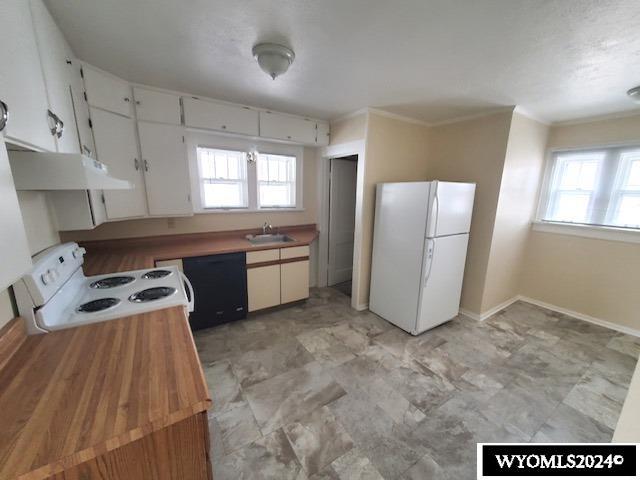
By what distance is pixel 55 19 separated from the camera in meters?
1.34

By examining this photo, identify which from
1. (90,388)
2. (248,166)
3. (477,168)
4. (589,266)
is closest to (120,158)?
(248,166)

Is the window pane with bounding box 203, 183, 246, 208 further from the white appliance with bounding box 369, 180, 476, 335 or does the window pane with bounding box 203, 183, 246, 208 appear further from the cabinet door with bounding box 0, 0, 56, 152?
the cabinet door with bounding box 0, 0, 56, 152

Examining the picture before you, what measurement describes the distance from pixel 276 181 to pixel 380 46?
7.04 feet

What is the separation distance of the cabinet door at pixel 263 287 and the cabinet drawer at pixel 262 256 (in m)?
0.10

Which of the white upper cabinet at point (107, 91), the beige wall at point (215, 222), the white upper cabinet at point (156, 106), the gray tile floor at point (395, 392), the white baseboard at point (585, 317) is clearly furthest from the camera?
the white baseboard at point (585, 317)

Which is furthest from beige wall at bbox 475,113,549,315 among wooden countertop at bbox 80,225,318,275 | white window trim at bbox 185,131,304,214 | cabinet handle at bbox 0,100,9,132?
cabinet handle at bbox 0,100,9,132

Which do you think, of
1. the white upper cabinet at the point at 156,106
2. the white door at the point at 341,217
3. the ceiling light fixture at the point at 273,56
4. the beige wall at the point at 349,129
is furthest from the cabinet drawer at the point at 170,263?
the beige wall at the point at 349,129

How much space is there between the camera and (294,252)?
308 cm

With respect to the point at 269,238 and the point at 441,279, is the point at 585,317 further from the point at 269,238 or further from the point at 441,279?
the point at 269,238

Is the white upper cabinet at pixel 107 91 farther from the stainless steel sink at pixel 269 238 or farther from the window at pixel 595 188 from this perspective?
the window at pixel 595 188

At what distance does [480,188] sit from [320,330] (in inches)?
96.2

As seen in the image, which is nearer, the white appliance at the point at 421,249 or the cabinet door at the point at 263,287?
the white appliance at the point at 421,249

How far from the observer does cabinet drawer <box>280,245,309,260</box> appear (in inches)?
118

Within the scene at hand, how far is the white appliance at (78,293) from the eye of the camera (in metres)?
1.10
